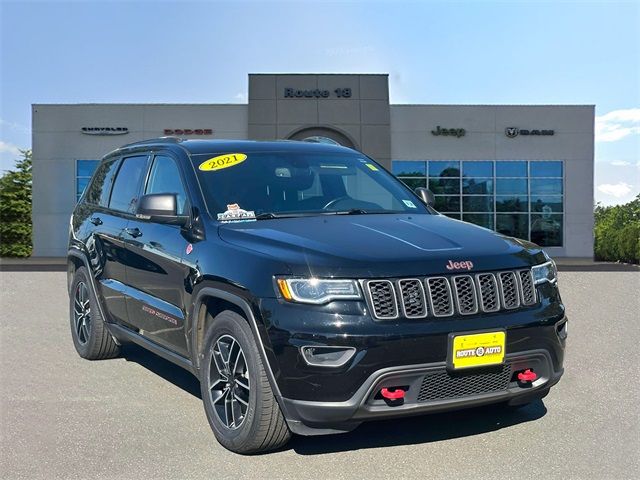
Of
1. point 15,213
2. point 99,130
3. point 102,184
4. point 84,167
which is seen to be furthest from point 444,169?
point 102,184

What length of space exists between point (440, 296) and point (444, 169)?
27690mm

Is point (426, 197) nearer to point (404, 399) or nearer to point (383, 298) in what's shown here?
point (383, 298)

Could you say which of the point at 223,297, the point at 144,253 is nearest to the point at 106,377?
the point at 144,253

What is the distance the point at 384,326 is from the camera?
363cm

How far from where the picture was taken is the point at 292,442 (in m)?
4.27

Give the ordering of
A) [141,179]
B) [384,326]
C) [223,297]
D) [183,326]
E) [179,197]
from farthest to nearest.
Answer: [141,179]
[179,197]
[183,326]
[223,297]
[384,326]

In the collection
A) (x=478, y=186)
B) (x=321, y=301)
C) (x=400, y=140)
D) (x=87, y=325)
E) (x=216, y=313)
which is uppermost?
(x=400, y=140)

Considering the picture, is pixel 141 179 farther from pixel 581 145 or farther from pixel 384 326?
pixel 581 145

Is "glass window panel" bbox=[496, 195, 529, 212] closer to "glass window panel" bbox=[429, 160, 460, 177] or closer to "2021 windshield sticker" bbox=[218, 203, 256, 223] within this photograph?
"glass window panel" bbox=[429, 160, 460, 177]

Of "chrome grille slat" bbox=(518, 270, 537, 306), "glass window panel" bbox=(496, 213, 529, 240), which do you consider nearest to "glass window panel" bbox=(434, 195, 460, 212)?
"glass window panel" bbox=(496, 213, 529, 240)

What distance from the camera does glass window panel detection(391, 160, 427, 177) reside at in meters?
30.8

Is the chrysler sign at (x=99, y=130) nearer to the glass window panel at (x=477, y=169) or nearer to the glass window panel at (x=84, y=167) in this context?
the glass window panel at (x=84, y=167)

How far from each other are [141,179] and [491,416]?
3.32m

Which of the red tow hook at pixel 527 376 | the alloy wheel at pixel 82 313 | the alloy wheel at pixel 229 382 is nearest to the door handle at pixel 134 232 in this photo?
the alloy wheel at pixel 82 313
